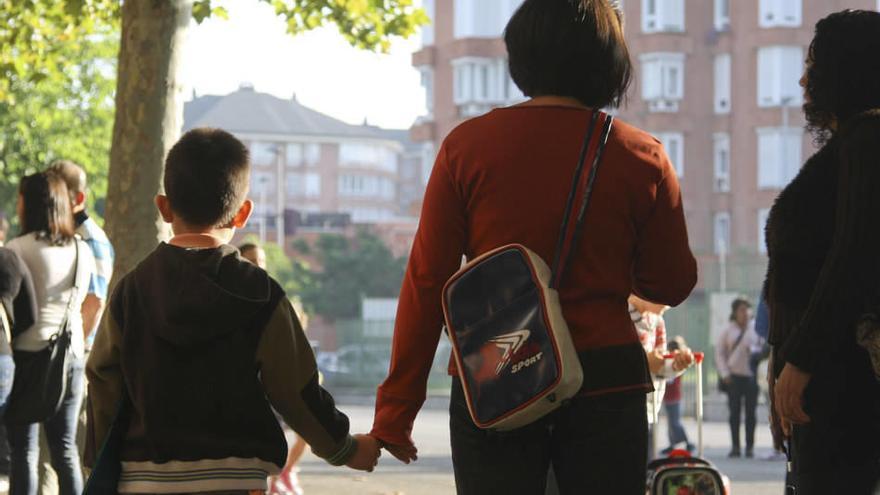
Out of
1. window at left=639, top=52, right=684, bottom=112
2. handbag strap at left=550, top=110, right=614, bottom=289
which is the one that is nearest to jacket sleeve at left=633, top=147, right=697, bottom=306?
handbag strap at left=550, top=110, right=614, bottom=289

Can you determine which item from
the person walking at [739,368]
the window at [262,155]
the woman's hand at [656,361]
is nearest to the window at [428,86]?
the window at [262,155]

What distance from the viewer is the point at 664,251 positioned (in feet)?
12.6

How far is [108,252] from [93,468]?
4799mm

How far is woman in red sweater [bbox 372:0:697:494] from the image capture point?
3629mm

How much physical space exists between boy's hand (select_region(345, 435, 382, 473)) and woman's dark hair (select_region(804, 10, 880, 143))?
4.99 ft

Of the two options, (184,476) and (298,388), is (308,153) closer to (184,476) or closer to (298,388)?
(298,388)

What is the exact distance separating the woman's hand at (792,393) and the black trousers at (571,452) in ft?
2.06

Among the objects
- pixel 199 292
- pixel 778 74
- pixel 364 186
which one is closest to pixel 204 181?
pixel 199 292

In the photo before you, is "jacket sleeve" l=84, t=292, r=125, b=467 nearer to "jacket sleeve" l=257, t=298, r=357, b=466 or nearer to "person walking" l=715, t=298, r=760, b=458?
"jacket sleeve" l=257, t=298, r=357, b=466

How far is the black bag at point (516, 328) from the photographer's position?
11.7 feet

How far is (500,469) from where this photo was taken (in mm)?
3635

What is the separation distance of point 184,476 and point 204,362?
0.29 m

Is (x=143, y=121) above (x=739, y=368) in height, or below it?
above

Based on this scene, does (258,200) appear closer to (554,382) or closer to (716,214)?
(716,214)
